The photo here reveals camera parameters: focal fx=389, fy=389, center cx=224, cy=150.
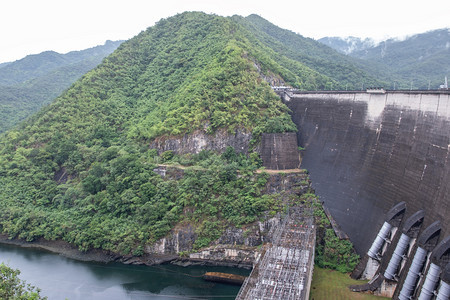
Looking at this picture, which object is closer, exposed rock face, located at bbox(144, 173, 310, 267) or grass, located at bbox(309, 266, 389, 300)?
grass, located at bbox(309, 266, 389, 300)

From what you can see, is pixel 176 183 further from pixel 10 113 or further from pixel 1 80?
pixel 1 80

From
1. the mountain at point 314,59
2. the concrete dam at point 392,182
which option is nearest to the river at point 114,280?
the concrete dam at point 392,182

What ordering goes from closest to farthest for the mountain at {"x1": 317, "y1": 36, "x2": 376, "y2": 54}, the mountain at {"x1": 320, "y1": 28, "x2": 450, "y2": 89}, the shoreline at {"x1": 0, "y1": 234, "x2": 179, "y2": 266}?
the shoreline at {"x1": 0, "y1": 234, "x2": 179, "y2": 266} → the mountain at {"x1": 320, "y1": 28, "x2": 450, "y2": 89} → the mountain at {"x1": 317, "y1": 36, "x2": 376, "y2": 54}

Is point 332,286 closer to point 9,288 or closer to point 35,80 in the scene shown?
point 9,288

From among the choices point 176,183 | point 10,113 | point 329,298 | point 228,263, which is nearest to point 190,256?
point 228,263

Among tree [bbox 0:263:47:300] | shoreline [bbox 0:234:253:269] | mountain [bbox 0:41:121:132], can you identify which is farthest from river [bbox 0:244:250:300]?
mountain [bbox 0:41:121:132]

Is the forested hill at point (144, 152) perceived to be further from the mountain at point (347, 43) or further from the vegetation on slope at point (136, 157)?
the mountain at point (347, 43)

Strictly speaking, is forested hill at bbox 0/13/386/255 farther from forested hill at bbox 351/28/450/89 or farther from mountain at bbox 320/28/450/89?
forested hill at bbox 351/28/450/89

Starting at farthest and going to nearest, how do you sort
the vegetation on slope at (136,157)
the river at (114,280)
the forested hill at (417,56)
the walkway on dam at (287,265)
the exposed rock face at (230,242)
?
1. the forested hill at (417,56)
2. the vegetation on slope at (136,157)
3. the exposed rock face at (230,242)
4. the river at (114,280)
5. the walkway on dam at (287,265)
